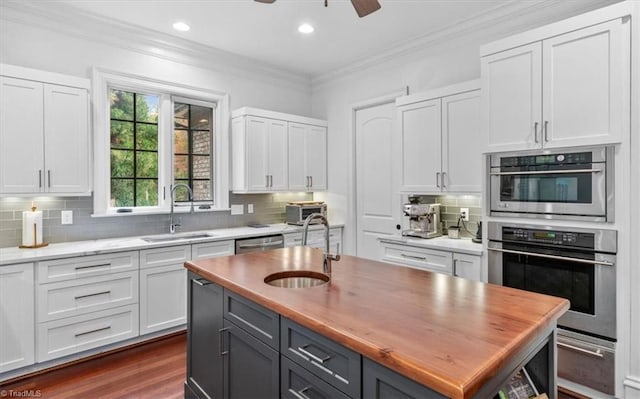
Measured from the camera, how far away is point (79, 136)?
3086 millimetres

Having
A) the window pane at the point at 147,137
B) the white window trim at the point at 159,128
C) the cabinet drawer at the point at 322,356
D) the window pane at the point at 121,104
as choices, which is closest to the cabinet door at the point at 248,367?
the cabinet drawer at the point at 322,356

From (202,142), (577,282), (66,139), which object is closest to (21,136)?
(66,139)

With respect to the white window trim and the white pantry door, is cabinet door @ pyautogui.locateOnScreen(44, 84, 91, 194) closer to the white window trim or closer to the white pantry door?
the white window trim

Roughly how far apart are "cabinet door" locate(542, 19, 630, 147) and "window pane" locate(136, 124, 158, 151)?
364cm

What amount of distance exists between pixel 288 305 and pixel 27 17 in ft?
11.4

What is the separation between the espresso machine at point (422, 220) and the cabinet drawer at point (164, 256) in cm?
217

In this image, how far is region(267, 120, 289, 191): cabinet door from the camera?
→ 4406 millimetres

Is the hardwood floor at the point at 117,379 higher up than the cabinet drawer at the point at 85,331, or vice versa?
the cabinet drawer at the point at 85,331

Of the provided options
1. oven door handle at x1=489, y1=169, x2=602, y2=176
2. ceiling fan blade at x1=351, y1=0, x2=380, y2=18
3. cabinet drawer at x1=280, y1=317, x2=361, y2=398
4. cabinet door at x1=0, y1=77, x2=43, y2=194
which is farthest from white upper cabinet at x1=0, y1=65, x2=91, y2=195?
oven door handle at x1=489, y1=169, x2=602, y2=176

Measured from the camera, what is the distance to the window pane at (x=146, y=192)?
12.3ft

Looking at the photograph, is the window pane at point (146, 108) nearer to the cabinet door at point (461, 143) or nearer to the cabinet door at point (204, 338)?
the cabinet door at point (204, 338)

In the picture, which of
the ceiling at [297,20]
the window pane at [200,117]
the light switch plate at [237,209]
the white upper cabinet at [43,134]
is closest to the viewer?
the white upper cabinet at [43,134]

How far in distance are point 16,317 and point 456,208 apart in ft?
12.5

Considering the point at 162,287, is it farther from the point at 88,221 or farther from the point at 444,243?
the point at 444,243
